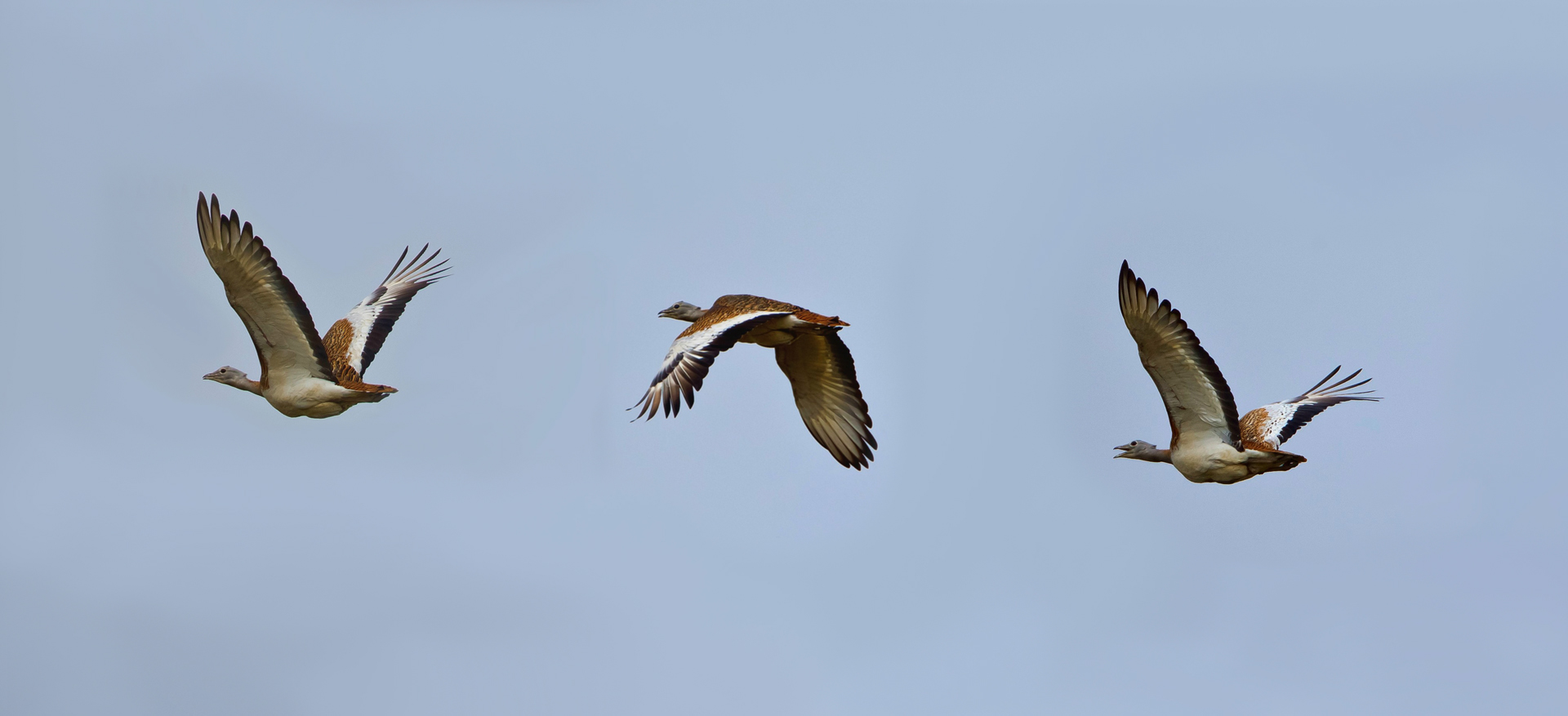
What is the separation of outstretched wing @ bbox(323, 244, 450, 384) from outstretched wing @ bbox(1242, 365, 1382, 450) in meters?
14.5

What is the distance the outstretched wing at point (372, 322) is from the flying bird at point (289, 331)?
0.05ft

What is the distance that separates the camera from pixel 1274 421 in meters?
28.7

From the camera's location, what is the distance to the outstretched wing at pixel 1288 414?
1099 inches

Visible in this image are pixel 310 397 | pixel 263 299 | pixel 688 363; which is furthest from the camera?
pixel 310 397

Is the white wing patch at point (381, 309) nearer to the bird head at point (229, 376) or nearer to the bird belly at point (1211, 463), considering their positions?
the bird head at point (229, 376)

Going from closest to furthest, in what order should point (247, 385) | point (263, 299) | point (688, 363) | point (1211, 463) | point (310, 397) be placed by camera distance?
point (688, 363), point (263, 299), point (1211, 463), point (310, 397), point (247, 385)

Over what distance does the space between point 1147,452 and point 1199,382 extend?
313 centimetres

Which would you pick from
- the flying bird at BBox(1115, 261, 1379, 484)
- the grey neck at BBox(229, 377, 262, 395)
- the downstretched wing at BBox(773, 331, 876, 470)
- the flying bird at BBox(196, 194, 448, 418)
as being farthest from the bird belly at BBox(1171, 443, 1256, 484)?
the grey neck at BBox(229, 377, 262, 395)

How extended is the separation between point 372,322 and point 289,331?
16.1ft

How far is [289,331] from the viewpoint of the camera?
2520 centimetres

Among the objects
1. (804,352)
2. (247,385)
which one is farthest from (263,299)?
(804,352)

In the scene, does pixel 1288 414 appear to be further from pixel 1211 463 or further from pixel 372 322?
pixel 372 322

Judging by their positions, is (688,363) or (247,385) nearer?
(688,363)

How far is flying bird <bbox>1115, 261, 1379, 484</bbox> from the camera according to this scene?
928 inches
